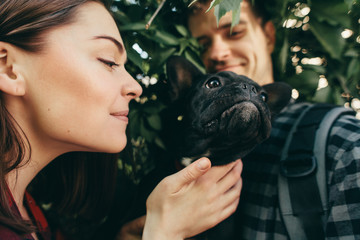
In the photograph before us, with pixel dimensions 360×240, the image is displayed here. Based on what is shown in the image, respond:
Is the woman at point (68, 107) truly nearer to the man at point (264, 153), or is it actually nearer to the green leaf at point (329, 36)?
the man at point (264, 153)

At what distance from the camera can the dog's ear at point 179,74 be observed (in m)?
1.68

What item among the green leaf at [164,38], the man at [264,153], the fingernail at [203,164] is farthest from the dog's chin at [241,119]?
the green leaf at [164,38]

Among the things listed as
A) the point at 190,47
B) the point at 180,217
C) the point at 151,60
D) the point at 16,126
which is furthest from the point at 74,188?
the point at 190,47

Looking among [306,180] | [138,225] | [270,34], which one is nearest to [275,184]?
[306,180]

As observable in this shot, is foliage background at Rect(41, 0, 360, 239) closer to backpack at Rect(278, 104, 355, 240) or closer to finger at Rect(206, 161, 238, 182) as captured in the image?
finger at Rect(206, 161, 238, 182)

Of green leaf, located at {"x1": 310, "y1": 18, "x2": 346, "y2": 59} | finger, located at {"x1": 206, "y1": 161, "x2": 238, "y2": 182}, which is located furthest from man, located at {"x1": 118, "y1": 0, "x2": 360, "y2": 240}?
green leaf, located at {"x1": 310, "y1": 18, "x2": 346, "y2": 59}

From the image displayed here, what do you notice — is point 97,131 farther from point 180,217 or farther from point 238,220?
point 238,220

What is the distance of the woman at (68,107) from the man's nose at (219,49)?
2.55 feet

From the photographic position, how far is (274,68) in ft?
7.50

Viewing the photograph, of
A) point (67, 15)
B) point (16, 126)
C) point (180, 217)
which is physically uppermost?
point (67, 15)

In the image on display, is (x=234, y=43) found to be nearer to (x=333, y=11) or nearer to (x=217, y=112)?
(x=333, y=11)

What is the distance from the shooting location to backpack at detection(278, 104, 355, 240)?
131 cm

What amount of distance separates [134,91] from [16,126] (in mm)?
558

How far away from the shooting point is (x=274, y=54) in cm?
226
